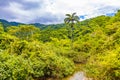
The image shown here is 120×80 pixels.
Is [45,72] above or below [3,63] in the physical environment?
below

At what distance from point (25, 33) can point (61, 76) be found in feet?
134

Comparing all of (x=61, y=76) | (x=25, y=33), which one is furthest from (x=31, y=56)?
(x=25, y=33)

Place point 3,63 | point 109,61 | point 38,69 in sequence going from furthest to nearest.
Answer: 1. point 38,69
2. point 3,63
3. point 109,61

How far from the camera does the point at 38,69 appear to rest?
26.8 metres

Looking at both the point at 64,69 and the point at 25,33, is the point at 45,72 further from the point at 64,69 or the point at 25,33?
the point at 25,33

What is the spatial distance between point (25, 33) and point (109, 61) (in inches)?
2151

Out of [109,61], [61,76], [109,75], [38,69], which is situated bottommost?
[61,76]

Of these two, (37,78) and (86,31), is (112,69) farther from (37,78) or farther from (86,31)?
(86,31)

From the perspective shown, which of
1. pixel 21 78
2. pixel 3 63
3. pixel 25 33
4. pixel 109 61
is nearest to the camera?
pixel 109 61

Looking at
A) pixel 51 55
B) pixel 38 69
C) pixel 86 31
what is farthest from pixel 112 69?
pixel 86 31

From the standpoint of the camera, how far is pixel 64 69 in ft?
106

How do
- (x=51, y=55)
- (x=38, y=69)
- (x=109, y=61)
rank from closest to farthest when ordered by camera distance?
(x=109, y=61) < (x=38, y=69) < (x=51, y=55)

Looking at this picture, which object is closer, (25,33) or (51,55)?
(51,55)

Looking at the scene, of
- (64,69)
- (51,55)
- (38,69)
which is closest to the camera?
(38,69)
